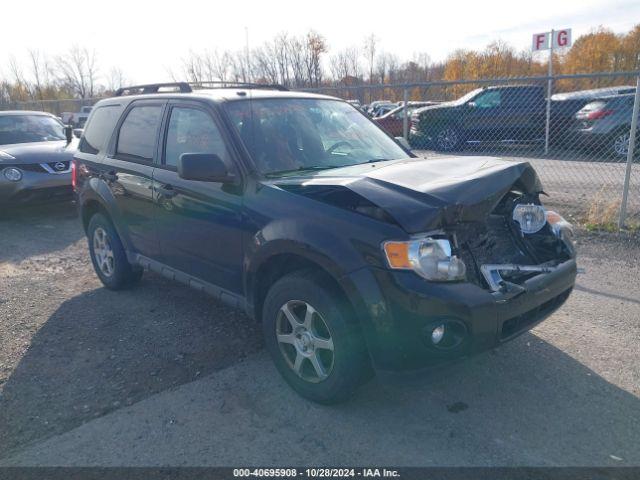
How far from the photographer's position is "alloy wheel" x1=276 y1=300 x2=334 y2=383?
10.1 feet

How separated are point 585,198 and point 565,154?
1.80 meters

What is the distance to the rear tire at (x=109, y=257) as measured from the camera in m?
5.06

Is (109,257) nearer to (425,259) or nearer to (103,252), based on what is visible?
(103,252)

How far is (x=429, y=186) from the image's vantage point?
2.98 m

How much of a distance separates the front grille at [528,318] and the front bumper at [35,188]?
305 inches

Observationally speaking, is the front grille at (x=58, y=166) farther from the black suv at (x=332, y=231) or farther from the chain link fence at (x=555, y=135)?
the chain link fence at (x=555, y=135)

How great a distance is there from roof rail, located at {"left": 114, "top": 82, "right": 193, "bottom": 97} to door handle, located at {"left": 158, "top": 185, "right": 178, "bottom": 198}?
3.13 ft

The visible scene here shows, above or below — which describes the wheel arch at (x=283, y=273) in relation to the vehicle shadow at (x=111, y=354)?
above

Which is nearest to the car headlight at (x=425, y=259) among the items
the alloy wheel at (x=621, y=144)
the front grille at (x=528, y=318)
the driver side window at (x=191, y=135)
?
the front grille at (x=528, y=318)

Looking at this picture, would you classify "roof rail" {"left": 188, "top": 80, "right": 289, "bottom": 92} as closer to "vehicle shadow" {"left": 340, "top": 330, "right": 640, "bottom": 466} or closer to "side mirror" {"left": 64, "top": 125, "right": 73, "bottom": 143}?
"vehicle shadow" {"left": 340, "top": 330, "right": 640, "bottom": 466}

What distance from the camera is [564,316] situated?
4324 mm

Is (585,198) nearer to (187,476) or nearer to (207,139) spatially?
(207,139)

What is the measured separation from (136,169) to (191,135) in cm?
77

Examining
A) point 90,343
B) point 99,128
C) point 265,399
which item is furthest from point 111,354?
point 99,128
